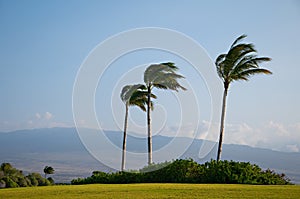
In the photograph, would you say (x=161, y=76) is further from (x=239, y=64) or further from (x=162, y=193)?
(x=162, y=193)

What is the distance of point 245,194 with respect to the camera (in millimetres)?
14992

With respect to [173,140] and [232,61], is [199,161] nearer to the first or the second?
[173,140]

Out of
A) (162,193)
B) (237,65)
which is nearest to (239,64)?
(237,65)

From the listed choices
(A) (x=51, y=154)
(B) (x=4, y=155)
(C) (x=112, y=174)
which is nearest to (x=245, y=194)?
(C) (x=112, y=174)

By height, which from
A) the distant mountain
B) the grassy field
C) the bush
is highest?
the distant mountain

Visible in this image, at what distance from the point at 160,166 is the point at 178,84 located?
6.97 meters

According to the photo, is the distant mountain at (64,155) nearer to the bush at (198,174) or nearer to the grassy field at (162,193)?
the bush at (198,174)

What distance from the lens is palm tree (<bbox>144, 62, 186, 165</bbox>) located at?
2944 cm

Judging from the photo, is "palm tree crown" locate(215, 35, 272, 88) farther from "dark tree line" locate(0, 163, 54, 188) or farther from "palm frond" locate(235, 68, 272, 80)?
"dark tree line" locate(0, 163, 54, 188)

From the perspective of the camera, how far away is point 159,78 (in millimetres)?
30000

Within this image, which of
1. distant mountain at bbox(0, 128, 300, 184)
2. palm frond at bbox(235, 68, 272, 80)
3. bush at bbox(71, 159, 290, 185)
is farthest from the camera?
distant mountain at bbox(0, 128, 300, 184)

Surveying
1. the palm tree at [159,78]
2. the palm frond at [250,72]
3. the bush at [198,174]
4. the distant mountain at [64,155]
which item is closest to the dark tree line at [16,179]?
the bush at [198,174]

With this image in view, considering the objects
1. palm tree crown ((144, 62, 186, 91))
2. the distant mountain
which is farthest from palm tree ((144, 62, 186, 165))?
the distant mountain

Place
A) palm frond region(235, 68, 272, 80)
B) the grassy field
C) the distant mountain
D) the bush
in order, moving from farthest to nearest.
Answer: the distant mountain → palm frond region(235, 68, 272, 80) → the bush → the grassy field
